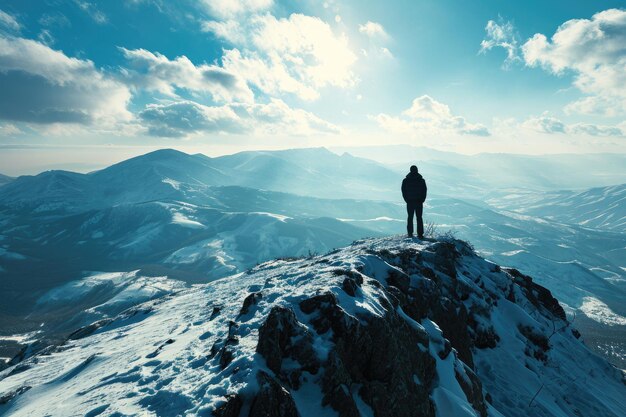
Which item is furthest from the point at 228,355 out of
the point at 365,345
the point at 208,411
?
the point at 365,345

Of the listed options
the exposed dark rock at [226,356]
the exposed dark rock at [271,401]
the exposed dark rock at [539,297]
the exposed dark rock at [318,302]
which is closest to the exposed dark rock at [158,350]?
the exposed dark rock at [226,356]

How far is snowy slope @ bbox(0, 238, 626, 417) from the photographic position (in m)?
8.65

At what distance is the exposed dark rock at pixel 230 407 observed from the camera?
7.33 meters

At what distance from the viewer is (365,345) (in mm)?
10219

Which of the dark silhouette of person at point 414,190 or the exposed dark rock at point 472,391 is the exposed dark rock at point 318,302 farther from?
the dark silhouette of person at point 414,190

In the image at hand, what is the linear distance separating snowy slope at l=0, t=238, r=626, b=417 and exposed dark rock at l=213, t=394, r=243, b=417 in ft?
0.08

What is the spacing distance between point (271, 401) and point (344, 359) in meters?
2.77

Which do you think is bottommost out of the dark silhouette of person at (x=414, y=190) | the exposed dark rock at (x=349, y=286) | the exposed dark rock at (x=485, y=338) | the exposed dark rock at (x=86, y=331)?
the exposed dark rock at (x=86, y=331)

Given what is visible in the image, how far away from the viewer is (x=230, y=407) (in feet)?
24.3

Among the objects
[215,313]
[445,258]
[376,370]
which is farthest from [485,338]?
[215,313]

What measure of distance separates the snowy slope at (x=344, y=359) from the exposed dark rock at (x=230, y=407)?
23 millimetres

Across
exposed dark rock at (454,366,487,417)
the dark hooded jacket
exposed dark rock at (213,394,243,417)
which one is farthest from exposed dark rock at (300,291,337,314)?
the dark hooded jacket

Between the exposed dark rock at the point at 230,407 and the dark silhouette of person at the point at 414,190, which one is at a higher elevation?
the dark silhouette of person at the point at 414,190

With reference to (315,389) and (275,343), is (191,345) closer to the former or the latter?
(275,343)
